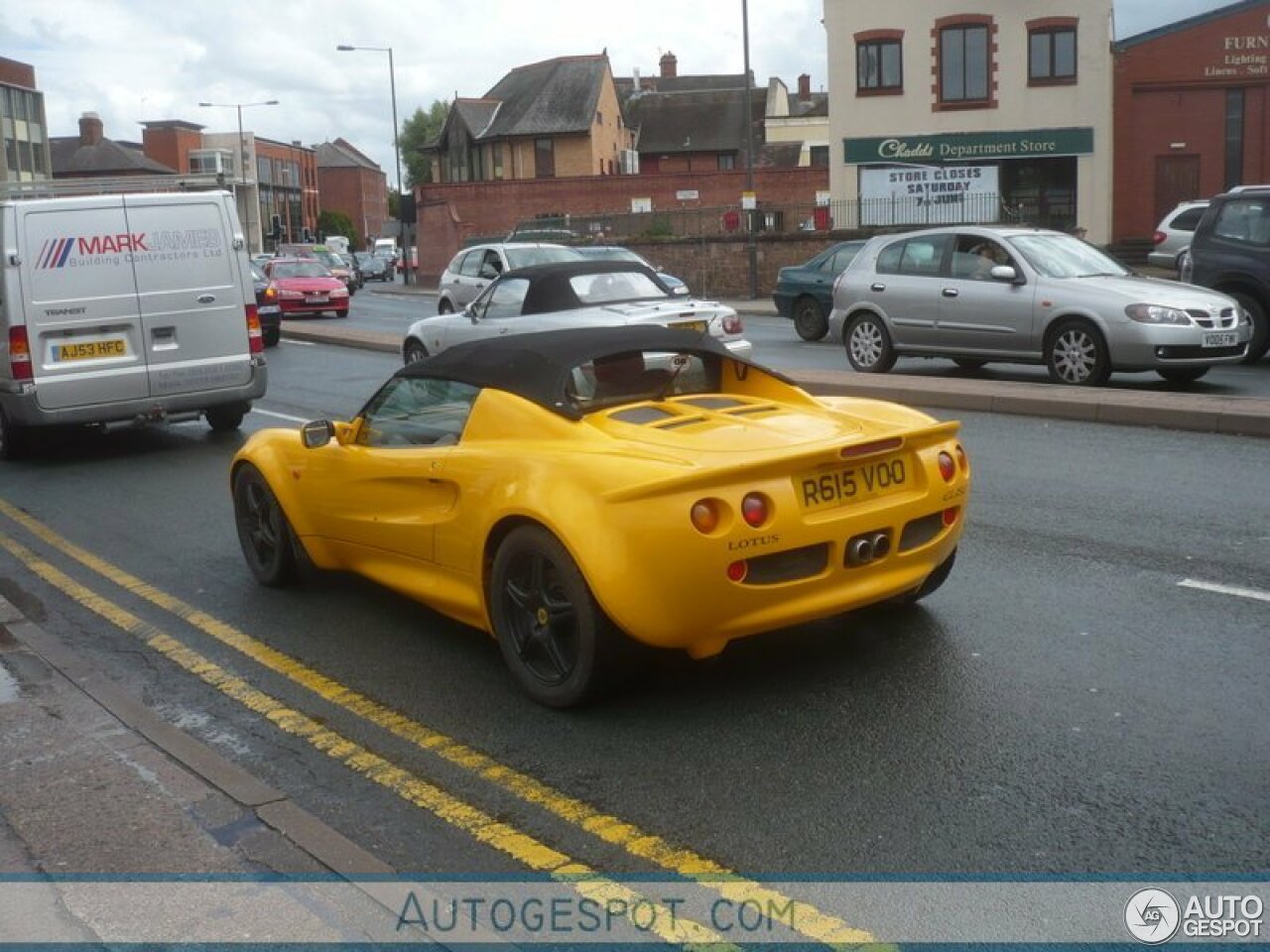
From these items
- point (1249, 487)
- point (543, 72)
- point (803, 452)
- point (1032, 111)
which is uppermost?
point (543, 72)

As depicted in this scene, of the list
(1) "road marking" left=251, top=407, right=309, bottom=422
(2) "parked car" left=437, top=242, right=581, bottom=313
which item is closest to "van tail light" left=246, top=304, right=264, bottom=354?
(1) "road marking" left=251, top=407, right=309, bottom=422

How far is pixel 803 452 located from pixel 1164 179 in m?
41.3

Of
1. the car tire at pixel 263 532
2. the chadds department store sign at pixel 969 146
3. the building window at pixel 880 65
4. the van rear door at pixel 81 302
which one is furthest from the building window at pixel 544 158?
the car tire at pixel 263 532

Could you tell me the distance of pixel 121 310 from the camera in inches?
494

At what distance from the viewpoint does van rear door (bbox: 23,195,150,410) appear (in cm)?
1220

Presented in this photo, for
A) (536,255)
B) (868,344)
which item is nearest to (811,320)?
(536,255)

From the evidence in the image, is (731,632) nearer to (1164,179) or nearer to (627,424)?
(627,424)

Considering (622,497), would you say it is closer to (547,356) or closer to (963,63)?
(547,356)

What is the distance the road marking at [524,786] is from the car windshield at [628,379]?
146 centimetres

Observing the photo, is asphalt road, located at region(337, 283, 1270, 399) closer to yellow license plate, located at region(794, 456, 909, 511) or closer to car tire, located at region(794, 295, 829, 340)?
car tire, located at region(794, 295, 829, 340)

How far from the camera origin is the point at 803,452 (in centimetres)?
530

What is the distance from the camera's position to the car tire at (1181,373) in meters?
14.2

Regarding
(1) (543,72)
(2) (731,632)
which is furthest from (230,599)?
(1) (543,72)

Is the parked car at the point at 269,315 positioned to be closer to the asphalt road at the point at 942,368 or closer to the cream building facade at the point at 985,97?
the asphalt road at the point at 942,368
